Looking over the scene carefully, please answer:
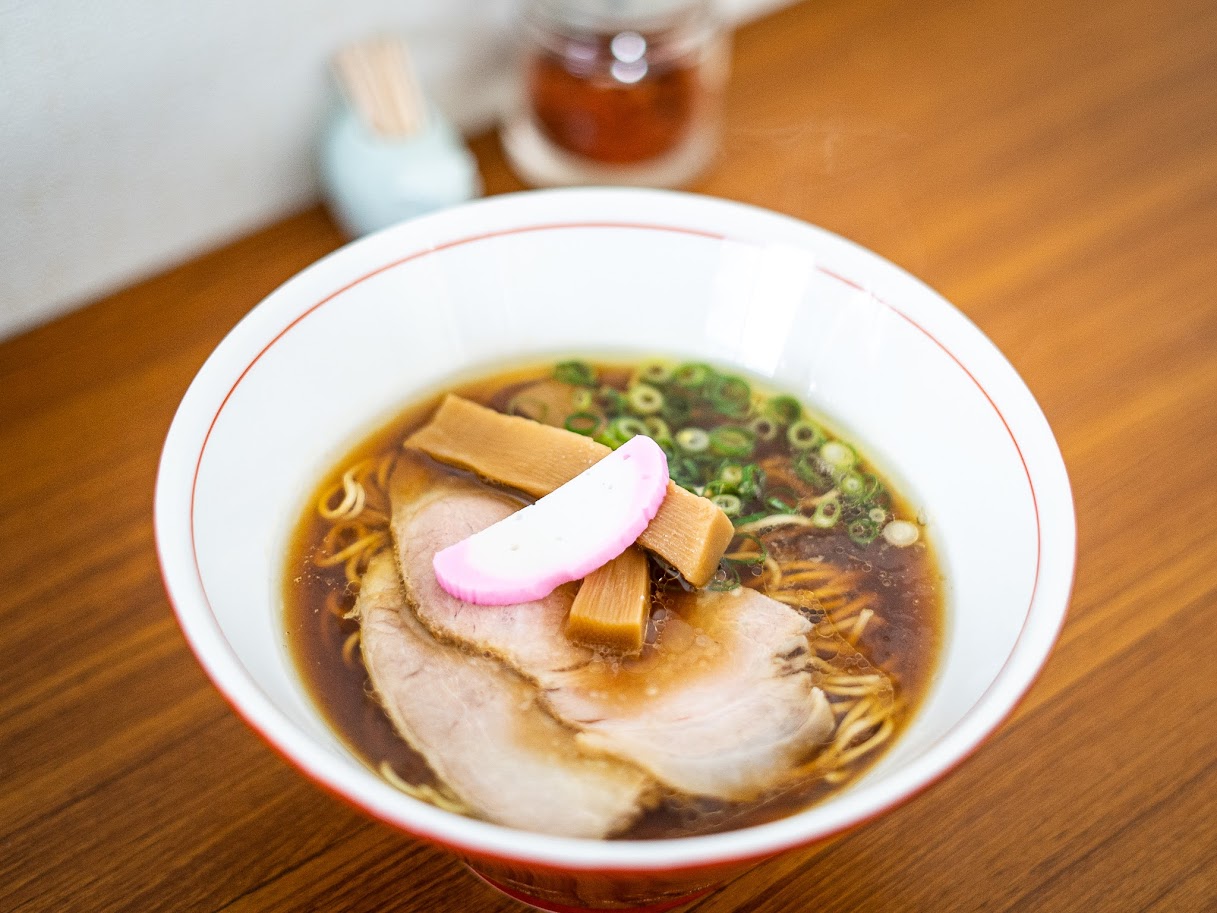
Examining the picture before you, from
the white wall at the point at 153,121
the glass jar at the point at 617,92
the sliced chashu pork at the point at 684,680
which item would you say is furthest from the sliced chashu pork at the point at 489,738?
the glass jar at the point at 617,92

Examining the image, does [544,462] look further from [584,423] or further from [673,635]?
[673,635]

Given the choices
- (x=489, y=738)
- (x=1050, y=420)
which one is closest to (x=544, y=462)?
(x=489, y=738)

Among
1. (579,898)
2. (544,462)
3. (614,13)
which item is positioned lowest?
(579,898)

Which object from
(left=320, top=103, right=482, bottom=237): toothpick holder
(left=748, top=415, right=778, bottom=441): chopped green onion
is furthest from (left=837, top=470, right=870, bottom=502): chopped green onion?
(left=320, top=103, right=482, bottom=237): toothpick holder

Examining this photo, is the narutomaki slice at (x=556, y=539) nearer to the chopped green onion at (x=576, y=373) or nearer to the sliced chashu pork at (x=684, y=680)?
the sliced chashu pork at (x=684, y=680)

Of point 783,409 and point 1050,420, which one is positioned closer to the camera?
point 783,409

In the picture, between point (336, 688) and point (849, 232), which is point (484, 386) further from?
point (849, 232)
